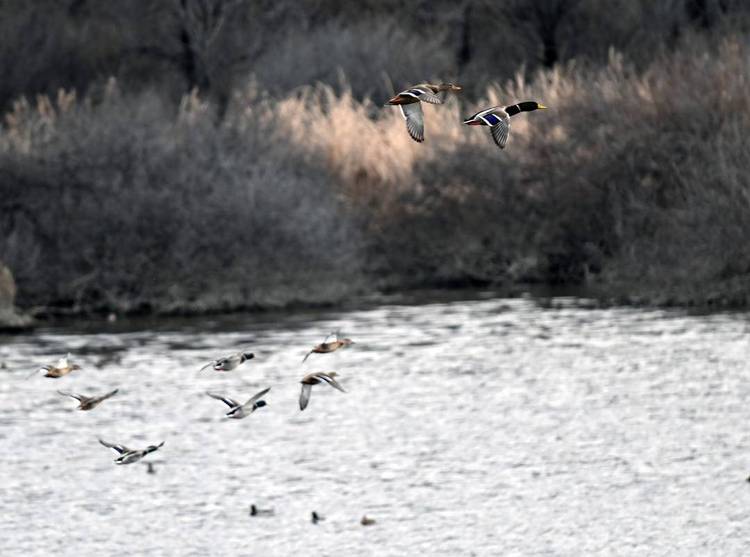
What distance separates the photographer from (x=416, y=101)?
10938 mm

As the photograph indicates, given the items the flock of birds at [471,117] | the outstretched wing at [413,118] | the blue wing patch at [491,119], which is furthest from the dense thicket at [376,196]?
the blue wing patch at [491,119]

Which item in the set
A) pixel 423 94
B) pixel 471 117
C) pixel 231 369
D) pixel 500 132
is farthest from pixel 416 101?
pixel 231 369

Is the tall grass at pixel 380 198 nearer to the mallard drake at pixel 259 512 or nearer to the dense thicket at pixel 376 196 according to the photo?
the dense thicket at pixel 376 196

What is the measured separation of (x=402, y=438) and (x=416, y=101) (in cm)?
865

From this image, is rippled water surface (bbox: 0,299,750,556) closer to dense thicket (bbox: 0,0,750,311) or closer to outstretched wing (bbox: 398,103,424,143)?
dense thicket (bbox: 0,0,750,311)

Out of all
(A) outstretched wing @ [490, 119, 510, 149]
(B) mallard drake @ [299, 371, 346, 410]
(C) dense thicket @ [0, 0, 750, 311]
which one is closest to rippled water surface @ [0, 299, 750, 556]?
(C) dense thicket @ [0, 0, 750, 311]

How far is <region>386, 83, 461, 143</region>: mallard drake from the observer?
35.1 ft

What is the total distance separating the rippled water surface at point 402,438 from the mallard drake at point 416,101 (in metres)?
4.32

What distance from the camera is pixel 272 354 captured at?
24.6 m

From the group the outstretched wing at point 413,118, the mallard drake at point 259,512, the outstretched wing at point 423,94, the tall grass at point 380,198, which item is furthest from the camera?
the tall grass at point 380,198

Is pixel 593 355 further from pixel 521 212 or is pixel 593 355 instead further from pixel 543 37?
pixel 543 37

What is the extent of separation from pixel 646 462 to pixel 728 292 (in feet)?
34.9

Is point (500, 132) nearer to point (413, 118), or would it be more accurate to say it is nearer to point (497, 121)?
point (497, 121)

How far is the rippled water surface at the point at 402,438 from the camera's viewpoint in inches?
586
